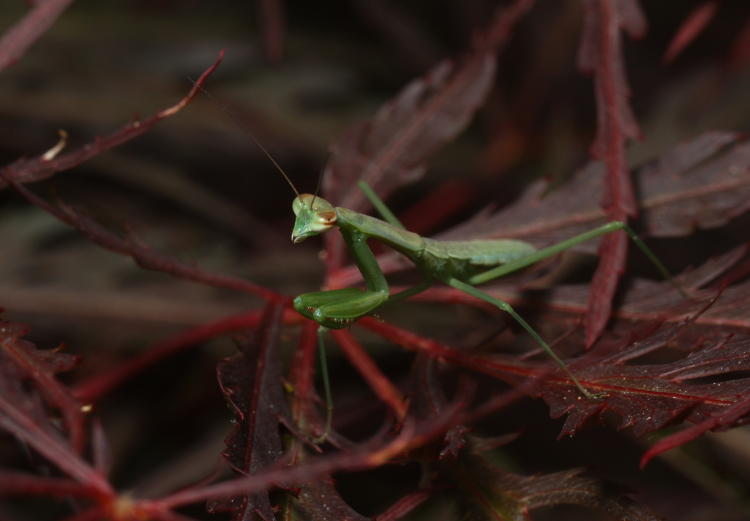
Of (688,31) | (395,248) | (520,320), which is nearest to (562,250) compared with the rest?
A: (520,320)

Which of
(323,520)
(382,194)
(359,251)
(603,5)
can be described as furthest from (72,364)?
(603,5)

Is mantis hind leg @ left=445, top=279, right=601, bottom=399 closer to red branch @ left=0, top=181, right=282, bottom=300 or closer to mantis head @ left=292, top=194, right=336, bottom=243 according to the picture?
mantis head @ left=292, top=194, right=336, bottom=243

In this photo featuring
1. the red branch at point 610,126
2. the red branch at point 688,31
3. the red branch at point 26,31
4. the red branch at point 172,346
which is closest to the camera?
the red branch at point 610,126

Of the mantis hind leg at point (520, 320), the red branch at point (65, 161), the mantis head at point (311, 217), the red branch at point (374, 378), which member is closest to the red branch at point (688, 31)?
the mantis hind leg at point (520, 320)

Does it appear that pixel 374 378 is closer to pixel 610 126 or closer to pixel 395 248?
pixel 395 248

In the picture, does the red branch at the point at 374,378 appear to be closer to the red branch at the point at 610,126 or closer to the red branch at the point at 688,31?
the red branch at the point at 610,126

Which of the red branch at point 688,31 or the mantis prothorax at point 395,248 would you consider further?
the red branch at point 688,31
